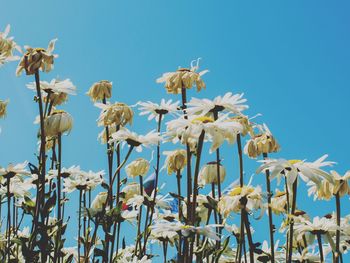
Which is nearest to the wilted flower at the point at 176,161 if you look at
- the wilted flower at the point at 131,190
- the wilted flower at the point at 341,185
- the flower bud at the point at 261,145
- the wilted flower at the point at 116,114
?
the wilted flower at the point at 116,114

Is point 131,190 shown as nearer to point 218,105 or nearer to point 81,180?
point 81,180

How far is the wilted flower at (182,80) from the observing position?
14.0ft

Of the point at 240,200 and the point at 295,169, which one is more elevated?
the point at 295,169

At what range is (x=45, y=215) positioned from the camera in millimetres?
3373

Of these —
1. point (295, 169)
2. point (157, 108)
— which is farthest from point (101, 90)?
point (295, 169)

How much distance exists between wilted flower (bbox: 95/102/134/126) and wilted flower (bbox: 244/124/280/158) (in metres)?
0.93

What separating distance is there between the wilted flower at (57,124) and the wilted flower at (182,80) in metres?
0.80

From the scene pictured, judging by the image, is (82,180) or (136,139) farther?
(82,180)

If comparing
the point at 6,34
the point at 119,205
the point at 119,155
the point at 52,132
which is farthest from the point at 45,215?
the point at 6,34

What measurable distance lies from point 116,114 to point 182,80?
0.54 meters

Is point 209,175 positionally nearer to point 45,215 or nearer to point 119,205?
point 119,205

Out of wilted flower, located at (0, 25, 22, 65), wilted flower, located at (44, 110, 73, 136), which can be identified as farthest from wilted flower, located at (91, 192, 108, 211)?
wilted flower, located at (0, 25, 22, 65)

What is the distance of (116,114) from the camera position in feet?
13.9

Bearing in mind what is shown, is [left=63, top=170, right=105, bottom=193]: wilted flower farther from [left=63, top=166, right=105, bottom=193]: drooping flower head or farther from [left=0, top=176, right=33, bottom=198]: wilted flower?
[left=0, top=176, right=33, bottom=198]: wilted flower
